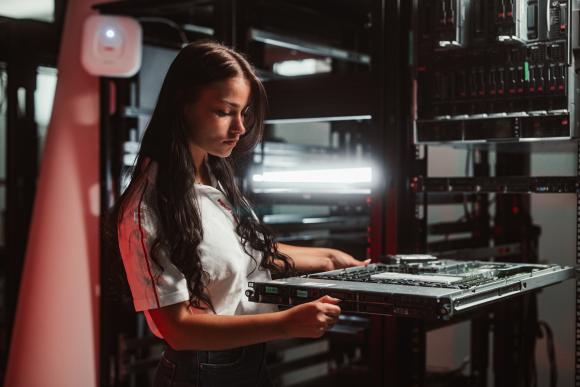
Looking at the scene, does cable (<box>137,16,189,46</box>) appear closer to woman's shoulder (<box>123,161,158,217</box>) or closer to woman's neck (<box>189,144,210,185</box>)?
woman's neck (<box>189,144,210,185</box>)

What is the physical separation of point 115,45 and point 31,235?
1.04 metres

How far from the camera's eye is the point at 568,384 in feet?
12.8

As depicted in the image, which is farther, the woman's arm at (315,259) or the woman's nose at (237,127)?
the woman's arm at (315,259)

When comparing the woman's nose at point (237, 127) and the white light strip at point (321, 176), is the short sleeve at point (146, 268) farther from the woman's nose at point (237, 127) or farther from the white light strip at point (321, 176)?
the white light strip at point (321, 176)

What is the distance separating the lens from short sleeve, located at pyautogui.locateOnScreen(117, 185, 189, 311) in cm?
159

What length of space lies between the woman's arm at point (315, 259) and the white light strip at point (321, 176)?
3.32ft

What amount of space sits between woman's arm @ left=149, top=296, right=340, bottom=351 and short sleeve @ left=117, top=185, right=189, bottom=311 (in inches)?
1.1

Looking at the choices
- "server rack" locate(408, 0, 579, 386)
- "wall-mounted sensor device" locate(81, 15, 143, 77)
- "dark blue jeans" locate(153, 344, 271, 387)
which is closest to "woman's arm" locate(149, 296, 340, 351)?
"dark blue jeans" locate(153, 344, 271, 387)

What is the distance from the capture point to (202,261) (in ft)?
5.57

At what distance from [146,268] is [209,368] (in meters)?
0.28

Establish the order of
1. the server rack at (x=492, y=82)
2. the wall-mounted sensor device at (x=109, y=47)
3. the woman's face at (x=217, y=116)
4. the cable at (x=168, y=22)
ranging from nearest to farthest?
the woman's face at (x=217, y=116)
the server rack at (x=492, y=82)
the wall-mounted sensor device at (x=109, y=47)
the cable at (x=168, y=22)

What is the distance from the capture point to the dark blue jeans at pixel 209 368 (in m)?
1.72

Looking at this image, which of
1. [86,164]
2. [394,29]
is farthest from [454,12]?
[86,164]

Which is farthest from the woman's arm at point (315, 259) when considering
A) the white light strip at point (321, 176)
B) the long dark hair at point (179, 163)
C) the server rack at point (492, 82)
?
the white light strip at point (321, 176)
